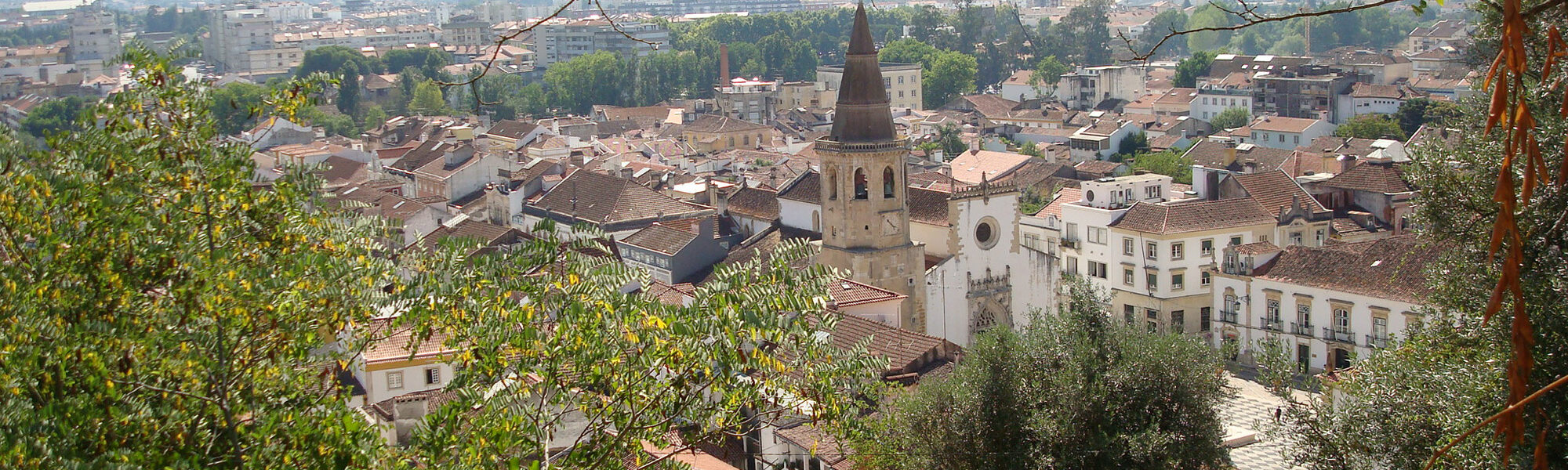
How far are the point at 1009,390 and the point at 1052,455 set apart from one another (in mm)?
832

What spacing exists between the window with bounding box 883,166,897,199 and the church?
0.02 metres

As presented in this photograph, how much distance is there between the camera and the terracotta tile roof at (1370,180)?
1254 inches

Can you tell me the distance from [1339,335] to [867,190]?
8.06m

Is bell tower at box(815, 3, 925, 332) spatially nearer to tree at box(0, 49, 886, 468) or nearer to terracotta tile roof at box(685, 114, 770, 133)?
tree at box(0, 49, 886, 468)

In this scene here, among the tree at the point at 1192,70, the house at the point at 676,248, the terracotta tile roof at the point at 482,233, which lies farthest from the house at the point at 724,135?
the house at the point at 676,248

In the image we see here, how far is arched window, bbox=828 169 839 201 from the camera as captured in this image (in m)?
26.0

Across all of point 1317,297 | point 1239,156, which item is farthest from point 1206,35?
point 1317,297

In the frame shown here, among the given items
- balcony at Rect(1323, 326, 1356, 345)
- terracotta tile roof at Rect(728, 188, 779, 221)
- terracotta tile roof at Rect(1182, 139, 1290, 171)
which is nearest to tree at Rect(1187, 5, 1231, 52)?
terracotta tile roof at Rect(1182, 139, 1290, 171)

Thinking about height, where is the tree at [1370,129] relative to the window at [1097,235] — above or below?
above

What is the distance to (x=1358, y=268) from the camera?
25.1 m

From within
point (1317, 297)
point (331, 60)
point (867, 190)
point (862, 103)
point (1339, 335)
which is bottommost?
point (1339, 335)

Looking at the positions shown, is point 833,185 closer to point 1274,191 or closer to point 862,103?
point 862,103

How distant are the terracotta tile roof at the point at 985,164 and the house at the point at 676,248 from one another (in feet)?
48.1

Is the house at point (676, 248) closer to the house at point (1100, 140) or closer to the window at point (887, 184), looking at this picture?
the window at point (887, 184)
